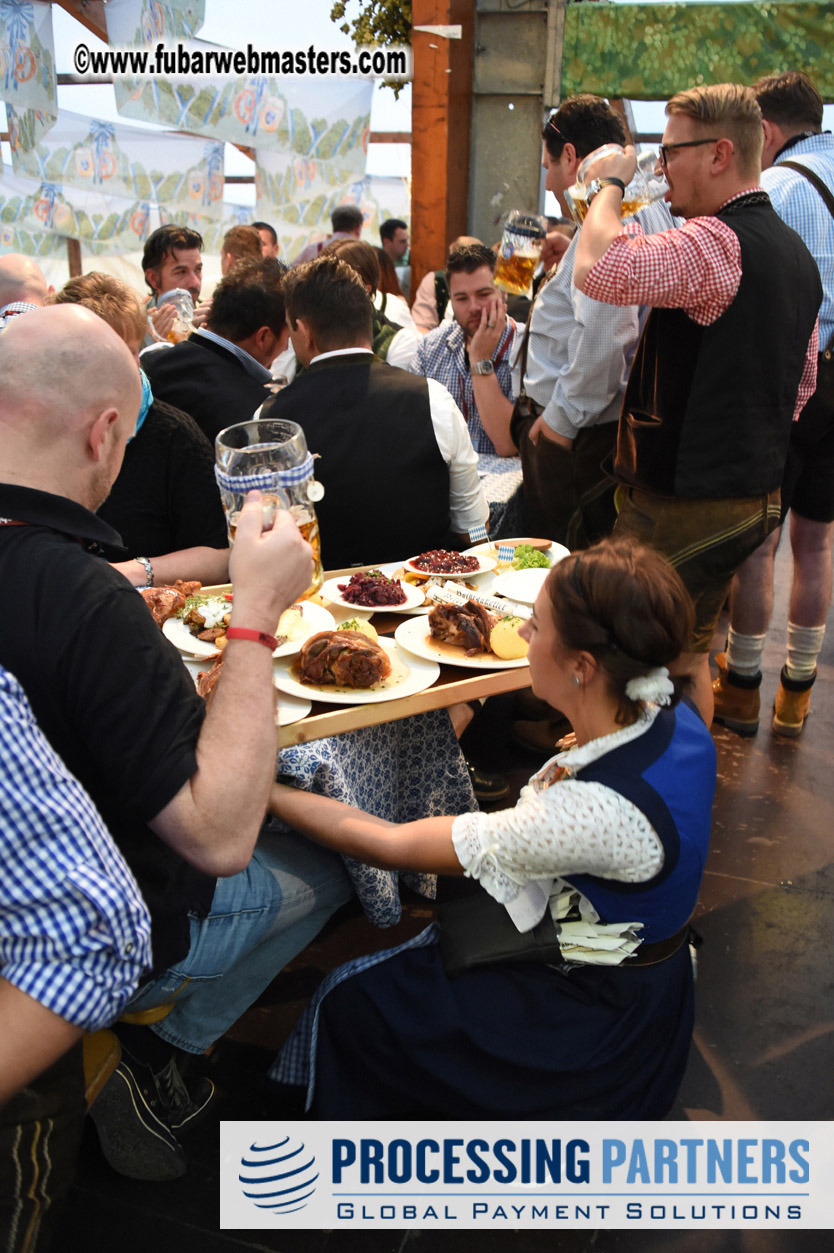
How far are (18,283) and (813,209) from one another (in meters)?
2.90

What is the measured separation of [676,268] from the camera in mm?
2277

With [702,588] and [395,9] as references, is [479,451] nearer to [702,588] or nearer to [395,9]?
[702,588]

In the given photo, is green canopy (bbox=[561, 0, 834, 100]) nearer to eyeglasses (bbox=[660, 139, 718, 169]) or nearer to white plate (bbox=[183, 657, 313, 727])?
eyeglasses (bbox=[660, 139, 718, 169])

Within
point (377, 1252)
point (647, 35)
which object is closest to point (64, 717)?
point (377, 1252)

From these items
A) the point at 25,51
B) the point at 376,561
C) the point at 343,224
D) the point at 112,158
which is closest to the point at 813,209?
the point at 376,561

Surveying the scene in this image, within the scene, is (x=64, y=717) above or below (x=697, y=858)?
above

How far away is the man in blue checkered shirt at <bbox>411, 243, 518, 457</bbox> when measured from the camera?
3.70 m

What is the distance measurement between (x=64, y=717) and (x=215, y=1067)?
1210 millimetres

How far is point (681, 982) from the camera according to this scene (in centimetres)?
176

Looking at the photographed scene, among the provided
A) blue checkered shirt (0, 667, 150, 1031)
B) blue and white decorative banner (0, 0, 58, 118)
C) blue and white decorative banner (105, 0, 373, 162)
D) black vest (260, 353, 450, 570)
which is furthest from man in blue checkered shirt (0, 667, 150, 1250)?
blue and white decorative banner (0, 0, 58, 118)

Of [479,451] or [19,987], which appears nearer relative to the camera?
[19,987]

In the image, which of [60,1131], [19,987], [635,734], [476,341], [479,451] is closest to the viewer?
[19,987]

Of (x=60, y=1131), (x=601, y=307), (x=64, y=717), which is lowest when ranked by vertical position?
(x=60, y=1131)

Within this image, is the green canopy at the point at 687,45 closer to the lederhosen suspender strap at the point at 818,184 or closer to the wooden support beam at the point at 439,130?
the wooden support beam at the point at 439,130
